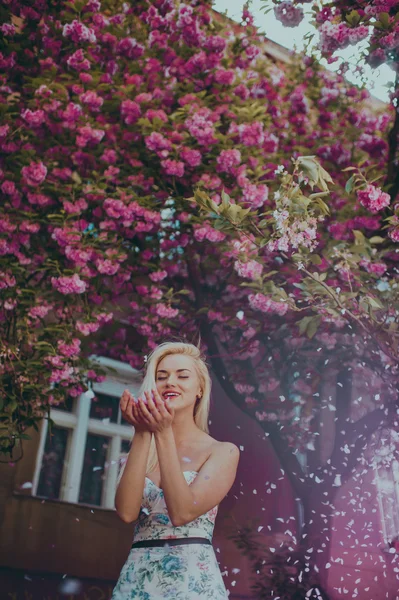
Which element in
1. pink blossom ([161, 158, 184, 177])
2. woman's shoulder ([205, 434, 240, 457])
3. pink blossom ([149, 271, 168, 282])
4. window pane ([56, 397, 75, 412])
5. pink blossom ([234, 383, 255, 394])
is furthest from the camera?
pink blossom ([234, 383, 255, 394])

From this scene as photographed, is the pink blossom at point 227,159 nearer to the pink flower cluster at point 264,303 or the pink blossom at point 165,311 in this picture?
the pink flower cluster at point 264,303

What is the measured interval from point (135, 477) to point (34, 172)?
3.70 meters

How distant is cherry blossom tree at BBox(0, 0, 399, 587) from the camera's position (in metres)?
5.36

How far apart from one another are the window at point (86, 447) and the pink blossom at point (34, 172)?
2.12 metres

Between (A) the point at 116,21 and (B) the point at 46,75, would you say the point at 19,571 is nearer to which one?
(B) the point at 46,75

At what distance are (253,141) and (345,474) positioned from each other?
3369 mm

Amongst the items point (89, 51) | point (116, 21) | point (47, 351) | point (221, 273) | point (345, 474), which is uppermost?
point (116, 21)

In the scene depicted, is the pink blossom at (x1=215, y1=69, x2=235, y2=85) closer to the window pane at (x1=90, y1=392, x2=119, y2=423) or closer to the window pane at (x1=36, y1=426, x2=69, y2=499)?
the window pane at (x1=90, y1=392, x2=119, y2=423)

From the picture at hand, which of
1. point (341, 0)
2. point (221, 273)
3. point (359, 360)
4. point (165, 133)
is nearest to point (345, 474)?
point (359, 360)

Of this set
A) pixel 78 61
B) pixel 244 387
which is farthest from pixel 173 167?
pixel 244 387

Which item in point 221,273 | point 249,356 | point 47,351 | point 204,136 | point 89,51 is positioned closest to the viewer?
point 47,351

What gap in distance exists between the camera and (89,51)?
5.98 m

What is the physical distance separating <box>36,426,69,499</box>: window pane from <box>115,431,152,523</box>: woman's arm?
442 cm

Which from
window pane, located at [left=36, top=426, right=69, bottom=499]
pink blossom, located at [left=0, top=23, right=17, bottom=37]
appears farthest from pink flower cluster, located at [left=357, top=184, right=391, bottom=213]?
window pane, located at [left=36, top=426, right=69, bottom=499]
